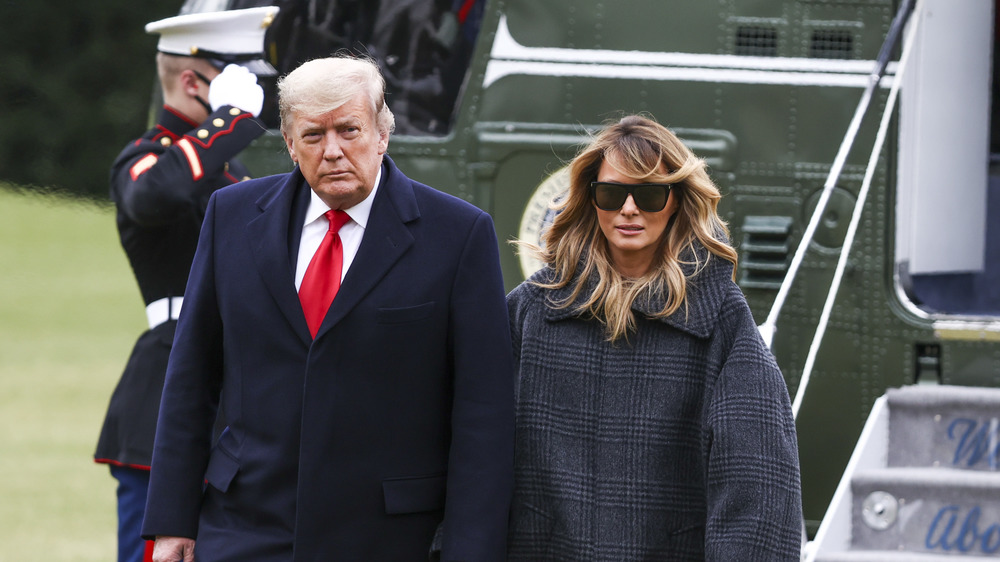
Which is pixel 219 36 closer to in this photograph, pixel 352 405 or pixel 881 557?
pixel 352 405

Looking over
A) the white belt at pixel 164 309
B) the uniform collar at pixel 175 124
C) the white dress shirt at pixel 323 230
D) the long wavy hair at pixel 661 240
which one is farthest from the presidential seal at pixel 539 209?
the white dress shirt at pixel 323 230

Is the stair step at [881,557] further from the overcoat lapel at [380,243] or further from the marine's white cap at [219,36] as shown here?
the marine's white cap at [219,36]

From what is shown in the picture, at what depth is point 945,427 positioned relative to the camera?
4.33m

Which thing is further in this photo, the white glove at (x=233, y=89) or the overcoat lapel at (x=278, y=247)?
the white glove at (x=233, y=89)

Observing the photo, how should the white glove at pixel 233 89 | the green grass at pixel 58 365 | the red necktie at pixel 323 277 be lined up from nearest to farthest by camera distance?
the red necktie at pixel 323 277 → the white glove at pixel 233 89 → the green grass at pixel 58 365

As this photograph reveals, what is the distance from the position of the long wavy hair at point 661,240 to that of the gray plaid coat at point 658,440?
0.11 feet

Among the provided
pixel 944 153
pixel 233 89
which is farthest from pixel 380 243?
pixel 944 153

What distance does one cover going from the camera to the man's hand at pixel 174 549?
2490mm

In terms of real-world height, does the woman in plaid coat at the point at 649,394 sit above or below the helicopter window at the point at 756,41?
below

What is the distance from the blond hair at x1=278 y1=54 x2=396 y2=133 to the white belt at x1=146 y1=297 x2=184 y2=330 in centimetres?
139

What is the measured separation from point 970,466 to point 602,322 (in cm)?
226

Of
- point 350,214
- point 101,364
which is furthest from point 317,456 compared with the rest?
point 101,364

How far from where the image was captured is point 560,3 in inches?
184

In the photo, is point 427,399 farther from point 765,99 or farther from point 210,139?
point 765,99
